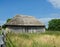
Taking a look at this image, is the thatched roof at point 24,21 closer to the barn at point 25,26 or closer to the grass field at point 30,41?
the barn at point 25,26

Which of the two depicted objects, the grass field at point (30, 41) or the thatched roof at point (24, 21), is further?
the thatched roof at point (24, 21)

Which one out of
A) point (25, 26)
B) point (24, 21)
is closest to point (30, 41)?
point (25, 26)

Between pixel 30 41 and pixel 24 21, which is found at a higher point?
pixel 24 21

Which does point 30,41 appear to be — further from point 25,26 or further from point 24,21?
point 24,21

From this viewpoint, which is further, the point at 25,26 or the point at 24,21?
the point at 24,21

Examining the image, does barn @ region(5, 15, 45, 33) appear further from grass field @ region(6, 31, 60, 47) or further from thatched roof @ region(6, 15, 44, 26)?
grass field @ region(6, 31, 60, 47)

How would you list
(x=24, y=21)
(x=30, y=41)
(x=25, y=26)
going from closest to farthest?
(x=30, y=41)
(x=25, y=26)
(x=24, y=21)

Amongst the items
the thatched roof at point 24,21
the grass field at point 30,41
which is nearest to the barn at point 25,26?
the thatched roof at point 24,21

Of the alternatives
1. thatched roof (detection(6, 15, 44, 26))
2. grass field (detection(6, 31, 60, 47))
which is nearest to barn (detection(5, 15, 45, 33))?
thatched roof (detection(6, 15, 44, 26))

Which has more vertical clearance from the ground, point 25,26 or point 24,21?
point 24,21

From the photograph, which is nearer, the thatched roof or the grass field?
the grass field

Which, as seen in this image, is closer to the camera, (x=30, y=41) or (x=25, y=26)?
(x=30, y=41)

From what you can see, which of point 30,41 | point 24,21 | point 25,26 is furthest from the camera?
point 24,21

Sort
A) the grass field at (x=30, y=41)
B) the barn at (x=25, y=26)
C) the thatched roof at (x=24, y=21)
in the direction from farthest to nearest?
the thatched roof at (x=24, y=21) < the barn at (x=25, y=26) < the grass field at (x=30, y=41)
